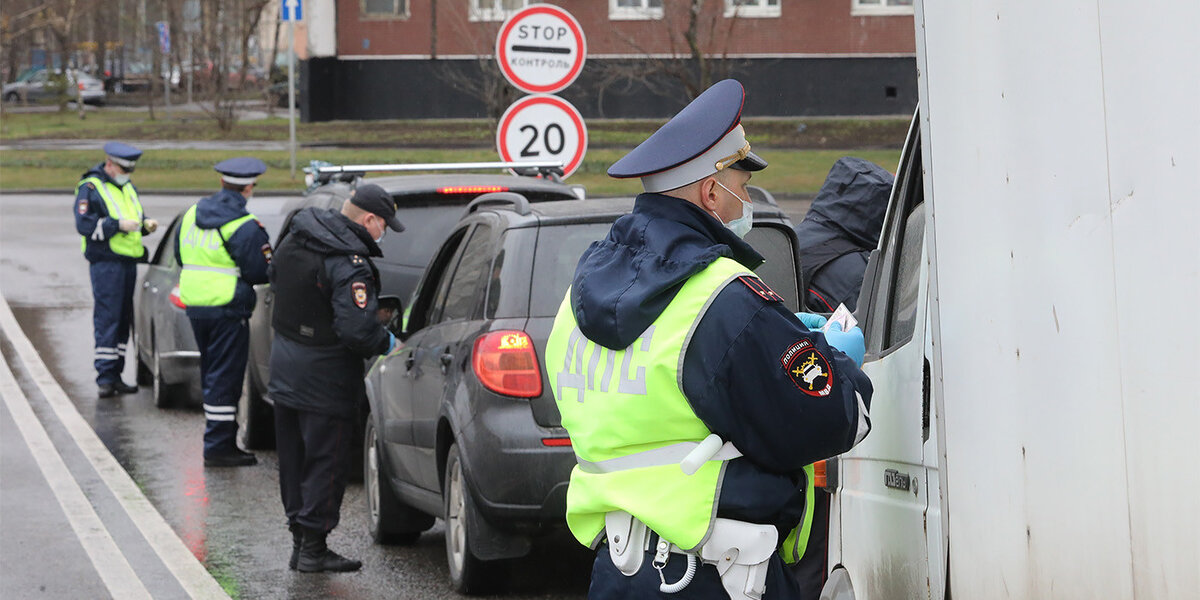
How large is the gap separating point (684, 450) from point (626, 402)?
15cm

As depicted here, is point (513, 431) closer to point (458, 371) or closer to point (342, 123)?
point (458, 371)

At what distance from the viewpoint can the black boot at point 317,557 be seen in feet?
23.6

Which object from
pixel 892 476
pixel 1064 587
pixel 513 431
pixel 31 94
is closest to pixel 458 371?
pixel 513 431

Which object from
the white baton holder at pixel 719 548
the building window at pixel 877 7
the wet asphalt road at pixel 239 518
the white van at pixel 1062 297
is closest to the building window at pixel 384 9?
the building window at pixel 877 7

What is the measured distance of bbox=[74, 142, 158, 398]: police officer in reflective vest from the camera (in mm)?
12453

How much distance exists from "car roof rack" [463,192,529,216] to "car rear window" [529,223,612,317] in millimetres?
222

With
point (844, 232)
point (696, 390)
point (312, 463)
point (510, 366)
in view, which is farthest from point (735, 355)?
point (312, 463)

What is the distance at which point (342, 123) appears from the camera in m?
43.3

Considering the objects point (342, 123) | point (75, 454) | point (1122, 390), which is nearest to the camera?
point (1122, 390)

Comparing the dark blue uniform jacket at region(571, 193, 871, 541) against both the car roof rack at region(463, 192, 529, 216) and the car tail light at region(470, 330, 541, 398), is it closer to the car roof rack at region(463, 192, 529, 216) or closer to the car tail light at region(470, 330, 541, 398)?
the car tail light at region(470, 330, 541, 398)

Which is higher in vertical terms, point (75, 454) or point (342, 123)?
point (342, 123)

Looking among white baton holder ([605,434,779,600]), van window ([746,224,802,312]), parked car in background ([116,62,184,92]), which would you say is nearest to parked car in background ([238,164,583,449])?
van window ([746,224,802,312])

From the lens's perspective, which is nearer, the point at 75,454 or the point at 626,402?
the point at 626,402

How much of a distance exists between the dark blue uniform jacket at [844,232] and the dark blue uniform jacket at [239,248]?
14.4 feet
